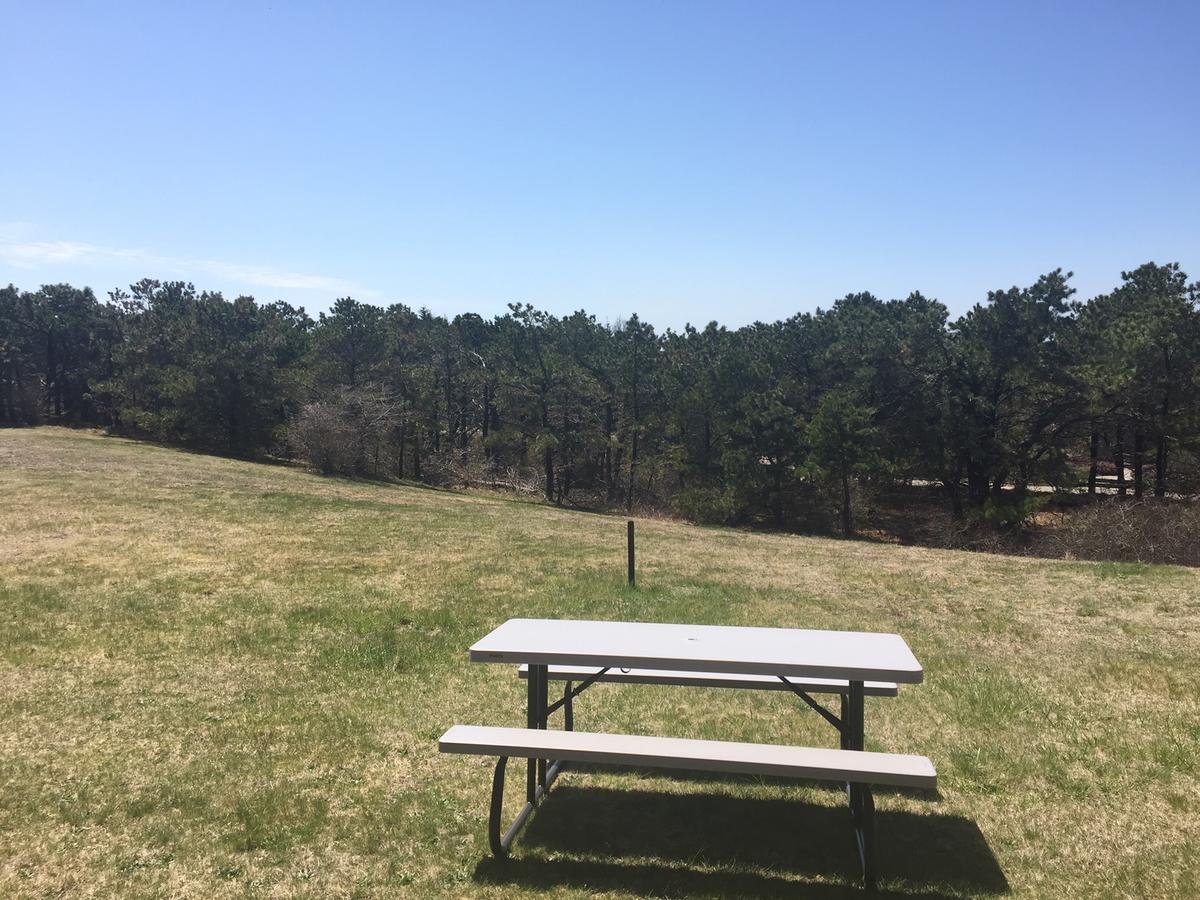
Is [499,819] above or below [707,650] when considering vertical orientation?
below

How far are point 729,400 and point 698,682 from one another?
1083 inches

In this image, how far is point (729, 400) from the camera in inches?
1248

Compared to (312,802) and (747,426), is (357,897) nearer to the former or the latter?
(312,802)

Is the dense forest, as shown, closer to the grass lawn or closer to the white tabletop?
the grass lawn

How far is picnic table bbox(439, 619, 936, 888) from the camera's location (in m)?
3.38

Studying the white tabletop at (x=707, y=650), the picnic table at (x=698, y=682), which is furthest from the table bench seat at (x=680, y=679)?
the white tabletop at (x=707, y=650)

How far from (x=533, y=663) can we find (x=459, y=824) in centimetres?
86

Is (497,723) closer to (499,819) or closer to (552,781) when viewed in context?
(552,781)

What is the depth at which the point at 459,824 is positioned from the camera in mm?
3963

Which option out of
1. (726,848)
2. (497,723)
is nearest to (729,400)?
(497,723)

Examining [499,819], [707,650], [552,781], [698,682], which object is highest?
[707,650]

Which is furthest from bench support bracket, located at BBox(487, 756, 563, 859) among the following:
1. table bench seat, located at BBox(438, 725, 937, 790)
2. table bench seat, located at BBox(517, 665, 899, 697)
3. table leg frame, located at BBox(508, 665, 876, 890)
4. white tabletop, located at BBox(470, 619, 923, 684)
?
table bench seat, located at BBox(517, 665, 899, 697)

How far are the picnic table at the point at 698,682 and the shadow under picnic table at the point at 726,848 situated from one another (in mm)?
151

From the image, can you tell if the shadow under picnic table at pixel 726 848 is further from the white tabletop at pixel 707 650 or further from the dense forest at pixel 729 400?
the dense forest at pixel 729 400
